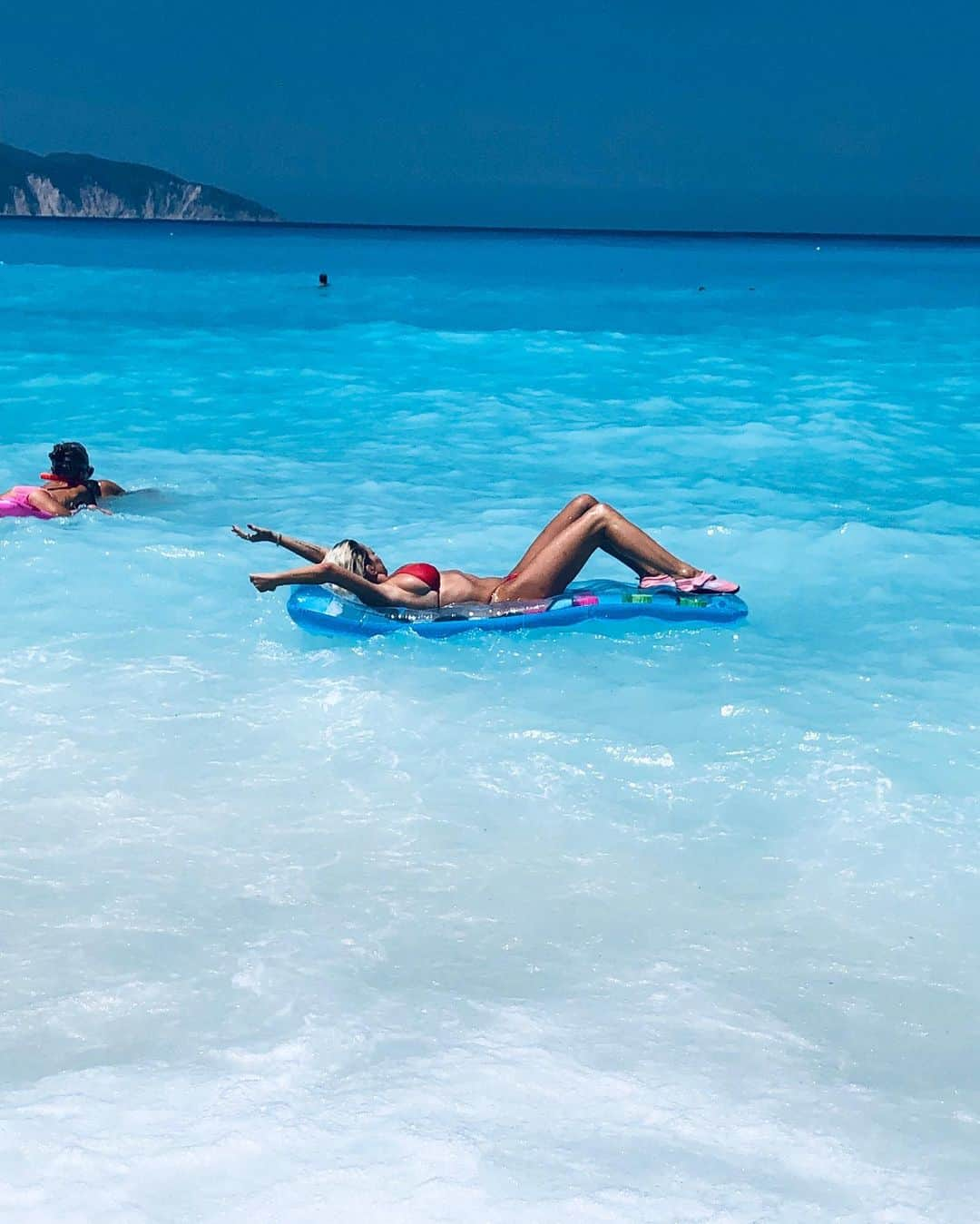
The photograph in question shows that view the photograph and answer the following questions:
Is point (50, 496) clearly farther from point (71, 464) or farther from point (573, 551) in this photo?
point (573, 551)

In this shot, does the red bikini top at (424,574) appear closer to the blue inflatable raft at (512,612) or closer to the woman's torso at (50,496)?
the blue inflatable raft at (512,612)

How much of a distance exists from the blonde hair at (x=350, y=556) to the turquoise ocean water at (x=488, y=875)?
44 cm

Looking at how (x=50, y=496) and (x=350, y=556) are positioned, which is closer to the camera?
(x=350, y=556)

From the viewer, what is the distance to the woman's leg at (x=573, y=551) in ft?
22.1

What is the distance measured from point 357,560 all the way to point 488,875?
2350 mm

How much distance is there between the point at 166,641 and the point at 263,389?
9.84 metres

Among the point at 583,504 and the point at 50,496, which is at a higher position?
the point at 583,504

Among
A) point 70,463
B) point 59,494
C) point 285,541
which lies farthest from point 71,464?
point 285,541

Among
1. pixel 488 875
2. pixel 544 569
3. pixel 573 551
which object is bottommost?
pixel 488 875

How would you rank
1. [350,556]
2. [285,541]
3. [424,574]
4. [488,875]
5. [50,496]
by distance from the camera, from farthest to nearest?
[50,496]
[424,574]
[350,556]
[285,541]
[488,875]

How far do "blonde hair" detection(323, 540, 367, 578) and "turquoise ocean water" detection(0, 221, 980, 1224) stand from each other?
44 centimetres

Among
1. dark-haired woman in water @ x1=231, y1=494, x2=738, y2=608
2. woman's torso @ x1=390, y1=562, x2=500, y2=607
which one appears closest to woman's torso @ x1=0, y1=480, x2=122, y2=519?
dark-haired woman in water @ x1=231, y1=494, x2=738, y2=608

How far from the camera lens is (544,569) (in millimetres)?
6773

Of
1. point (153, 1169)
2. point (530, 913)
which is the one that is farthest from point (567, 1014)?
point (153, 1169)
